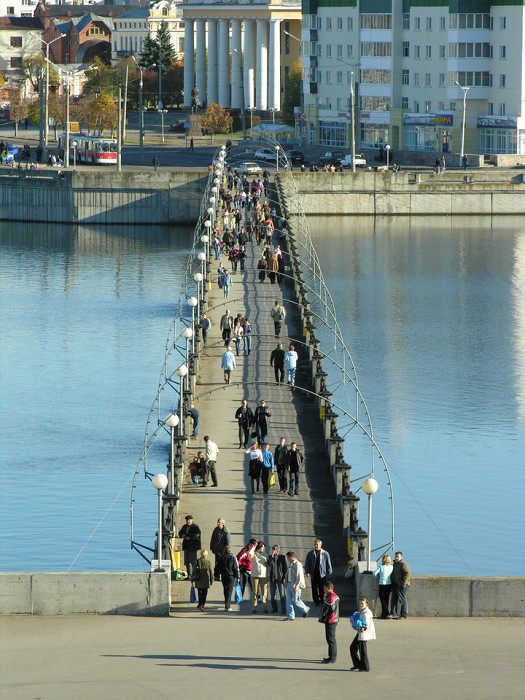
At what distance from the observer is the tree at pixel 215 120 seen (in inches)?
5792

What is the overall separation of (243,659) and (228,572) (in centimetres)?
271

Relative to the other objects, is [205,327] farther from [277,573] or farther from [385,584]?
[385,584]

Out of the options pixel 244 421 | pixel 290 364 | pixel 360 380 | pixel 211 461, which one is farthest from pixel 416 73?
pixel 211 461

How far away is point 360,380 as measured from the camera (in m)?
53.4

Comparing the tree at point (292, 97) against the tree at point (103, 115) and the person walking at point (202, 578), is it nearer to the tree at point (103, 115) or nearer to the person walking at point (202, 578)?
the tree at point (103, 115)

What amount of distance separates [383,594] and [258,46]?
151441 millimetres

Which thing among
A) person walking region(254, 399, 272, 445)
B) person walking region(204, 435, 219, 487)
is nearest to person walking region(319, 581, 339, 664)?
person walking region(204, 435, 219, 487)

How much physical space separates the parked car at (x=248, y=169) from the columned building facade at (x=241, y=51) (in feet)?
174

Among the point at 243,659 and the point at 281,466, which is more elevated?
the point at 281,466

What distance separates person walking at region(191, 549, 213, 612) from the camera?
74.4 feet


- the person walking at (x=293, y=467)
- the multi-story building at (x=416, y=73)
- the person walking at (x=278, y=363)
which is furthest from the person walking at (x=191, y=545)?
the multi-story building at (x=416, y=73)

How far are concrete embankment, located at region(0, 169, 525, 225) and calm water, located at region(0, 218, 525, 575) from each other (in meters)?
3.03

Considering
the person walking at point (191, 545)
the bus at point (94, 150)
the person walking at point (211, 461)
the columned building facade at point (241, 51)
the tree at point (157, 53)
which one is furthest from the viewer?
the tree at point (157, 53)

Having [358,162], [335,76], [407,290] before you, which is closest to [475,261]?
[407,290]
